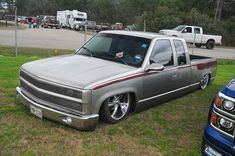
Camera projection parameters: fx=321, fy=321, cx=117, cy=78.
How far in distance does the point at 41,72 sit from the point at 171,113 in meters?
2.67

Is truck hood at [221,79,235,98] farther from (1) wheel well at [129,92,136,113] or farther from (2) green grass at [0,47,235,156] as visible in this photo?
(1) wheel well at [129,92,136,113]

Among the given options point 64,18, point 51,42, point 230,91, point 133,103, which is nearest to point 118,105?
point 133,103

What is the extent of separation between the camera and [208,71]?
8.56m

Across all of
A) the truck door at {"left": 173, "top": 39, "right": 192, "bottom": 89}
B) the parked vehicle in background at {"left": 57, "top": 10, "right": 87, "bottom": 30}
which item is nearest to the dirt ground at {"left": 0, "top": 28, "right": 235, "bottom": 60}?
the truck door at {"left": 173, "top": 39, "right": 192, "bottom": 89}

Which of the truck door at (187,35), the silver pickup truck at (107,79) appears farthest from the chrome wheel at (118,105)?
the truck door at (187,35)

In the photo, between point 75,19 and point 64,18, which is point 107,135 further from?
point 64,18

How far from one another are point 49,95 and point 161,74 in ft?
7.52

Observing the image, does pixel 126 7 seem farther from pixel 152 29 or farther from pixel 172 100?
pixel 172 100

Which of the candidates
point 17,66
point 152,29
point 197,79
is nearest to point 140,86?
point 197,79

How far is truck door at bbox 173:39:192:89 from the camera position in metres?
6.86

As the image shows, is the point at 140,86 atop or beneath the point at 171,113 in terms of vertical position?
atop

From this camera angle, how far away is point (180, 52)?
7.06m

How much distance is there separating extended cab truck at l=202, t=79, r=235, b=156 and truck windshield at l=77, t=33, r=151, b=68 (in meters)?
2.31

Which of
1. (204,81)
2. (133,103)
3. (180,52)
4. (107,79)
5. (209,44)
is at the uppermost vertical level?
(180,52)
